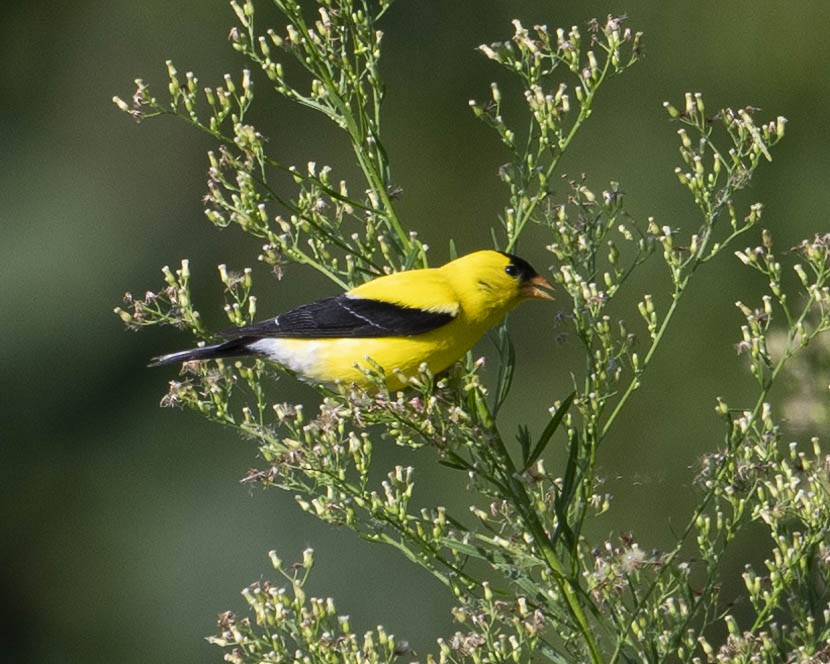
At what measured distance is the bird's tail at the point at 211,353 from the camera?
141 inches

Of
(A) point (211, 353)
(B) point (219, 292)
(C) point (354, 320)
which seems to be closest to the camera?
(A) point (211, 353)

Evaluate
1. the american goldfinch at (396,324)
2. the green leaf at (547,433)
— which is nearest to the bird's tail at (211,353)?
the american goldfinch at (396,324)

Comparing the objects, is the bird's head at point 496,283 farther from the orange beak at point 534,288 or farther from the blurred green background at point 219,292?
the blurred green background at point 219,292

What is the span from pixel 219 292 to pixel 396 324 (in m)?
5.06

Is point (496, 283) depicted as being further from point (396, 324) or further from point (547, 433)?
point (547, 433)

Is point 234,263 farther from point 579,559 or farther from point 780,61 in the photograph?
point 579,559

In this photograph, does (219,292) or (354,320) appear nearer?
(354,320)

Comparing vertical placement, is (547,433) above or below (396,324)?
below

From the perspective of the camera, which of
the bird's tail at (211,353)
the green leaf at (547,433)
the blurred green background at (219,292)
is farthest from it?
the blurred green background at (219,292)

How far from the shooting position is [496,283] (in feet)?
12.5

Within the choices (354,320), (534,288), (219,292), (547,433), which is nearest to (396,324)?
(354,320)

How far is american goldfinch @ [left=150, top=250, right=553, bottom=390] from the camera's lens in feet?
12.1

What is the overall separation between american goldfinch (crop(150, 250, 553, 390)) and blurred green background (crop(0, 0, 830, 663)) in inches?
146

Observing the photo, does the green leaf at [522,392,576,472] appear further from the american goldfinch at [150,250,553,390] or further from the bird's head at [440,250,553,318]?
the bird's head at [440,250,553,318]
